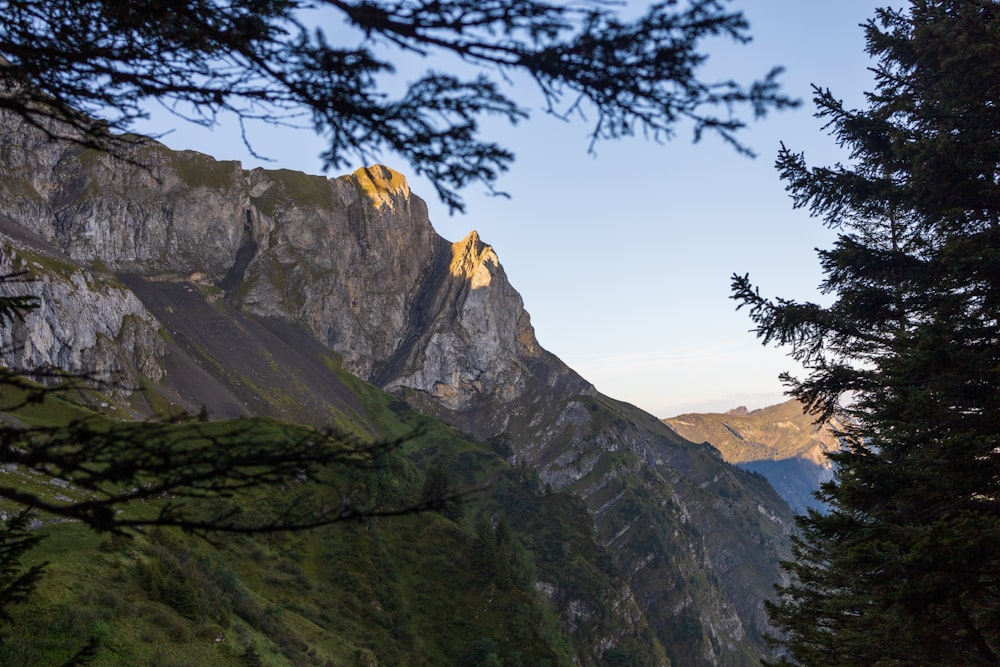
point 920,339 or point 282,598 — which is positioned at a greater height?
point 920,339

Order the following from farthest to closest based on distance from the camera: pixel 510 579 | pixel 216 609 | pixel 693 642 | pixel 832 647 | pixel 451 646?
pixel 693 642 → pixel 510 579 → pixel 451 646 → pixel 216 609 → pixel 832 647

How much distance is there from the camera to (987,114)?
1168cm

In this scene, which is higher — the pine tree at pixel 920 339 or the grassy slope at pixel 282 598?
the pine tree at pixel 920 339

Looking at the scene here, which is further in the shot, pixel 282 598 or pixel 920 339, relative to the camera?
pixel 282 598

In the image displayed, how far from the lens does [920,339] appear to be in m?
10.3

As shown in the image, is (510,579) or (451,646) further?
(510,579)

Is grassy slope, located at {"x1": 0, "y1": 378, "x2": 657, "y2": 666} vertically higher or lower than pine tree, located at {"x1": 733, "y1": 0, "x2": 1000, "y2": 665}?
lower

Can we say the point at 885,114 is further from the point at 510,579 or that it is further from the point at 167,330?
the point at 167,330

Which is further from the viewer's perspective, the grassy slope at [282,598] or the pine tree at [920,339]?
the grassy slope at [282,598]

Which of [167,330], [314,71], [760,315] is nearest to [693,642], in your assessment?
[167,330]

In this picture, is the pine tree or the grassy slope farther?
the grassy slope

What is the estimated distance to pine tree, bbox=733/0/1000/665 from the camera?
9.69m

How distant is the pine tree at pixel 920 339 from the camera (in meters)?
9.69

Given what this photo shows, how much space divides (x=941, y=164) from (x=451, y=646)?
159ft
